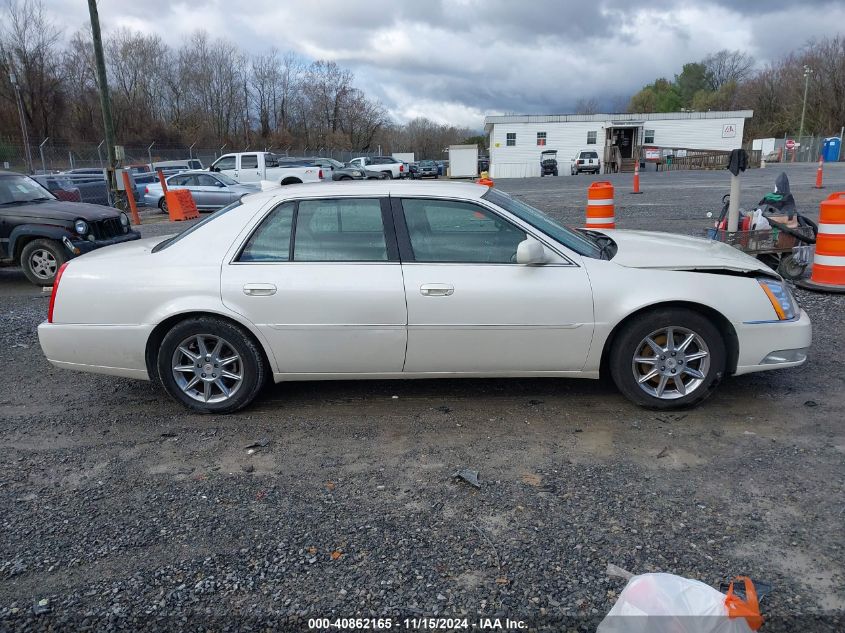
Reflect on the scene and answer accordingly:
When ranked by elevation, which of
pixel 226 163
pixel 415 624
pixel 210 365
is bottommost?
pixel 415 624

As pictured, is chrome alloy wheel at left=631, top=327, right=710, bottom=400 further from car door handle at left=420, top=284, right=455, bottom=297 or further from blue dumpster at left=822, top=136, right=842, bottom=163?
A: blue dumpster at left=822, top=136, right=842, bottom=163

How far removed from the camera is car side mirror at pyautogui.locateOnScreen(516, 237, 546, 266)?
154 inches

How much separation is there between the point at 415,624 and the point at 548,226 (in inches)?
111

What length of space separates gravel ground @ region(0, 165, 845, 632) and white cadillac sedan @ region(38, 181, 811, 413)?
13.4 inches

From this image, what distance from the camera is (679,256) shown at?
4250mm

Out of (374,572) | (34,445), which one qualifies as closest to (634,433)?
(374,572)

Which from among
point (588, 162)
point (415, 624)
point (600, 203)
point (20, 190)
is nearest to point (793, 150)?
point (588, 162)

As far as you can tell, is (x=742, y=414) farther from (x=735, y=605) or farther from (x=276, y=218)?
(x=276, y=218)

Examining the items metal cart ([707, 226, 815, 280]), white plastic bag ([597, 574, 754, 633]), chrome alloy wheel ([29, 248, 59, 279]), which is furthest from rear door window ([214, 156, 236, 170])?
white plastic bag ([597, 574, 754, 633])

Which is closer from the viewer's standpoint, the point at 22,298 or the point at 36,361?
the point at 36,361

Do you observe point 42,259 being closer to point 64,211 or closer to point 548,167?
point 64,211

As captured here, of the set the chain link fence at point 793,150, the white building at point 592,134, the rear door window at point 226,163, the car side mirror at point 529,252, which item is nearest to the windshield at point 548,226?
the car side mirror at point 529,252

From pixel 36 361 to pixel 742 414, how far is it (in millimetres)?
5781

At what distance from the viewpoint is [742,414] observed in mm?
4168
